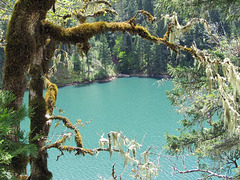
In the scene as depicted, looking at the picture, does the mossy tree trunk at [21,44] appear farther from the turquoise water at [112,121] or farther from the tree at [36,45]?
the turquoise water at [112,121]

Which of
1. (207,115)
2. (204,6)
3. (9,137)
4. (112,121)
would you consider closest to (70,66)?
(9,137)

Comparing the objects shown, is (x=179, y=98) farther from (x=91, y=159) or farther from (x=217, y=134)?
(x=91, y=159)

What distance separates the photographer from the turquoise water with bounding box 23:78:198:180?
10.0 m

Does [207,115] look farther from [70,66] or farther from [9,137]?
[9,137]

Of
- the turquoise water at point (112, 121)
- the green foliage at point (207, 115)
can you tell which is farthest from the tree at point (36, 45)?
the turquoise water at point (112, 121)

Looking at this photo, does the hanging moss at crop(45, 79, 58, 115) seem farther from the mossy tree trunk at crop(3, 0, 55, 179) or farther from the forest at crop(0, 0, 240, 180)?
the mossy tree trunk at crop(3, 0, 55, 179)

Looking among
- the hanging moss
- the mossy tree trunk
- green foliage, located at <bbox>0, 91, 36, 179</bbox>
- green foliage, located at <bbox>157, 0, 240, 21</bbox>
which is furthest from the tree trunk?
green foliage, located at <bbox>157, 0, 240, 21</bbox>

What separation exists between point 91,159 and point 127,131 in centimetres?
353

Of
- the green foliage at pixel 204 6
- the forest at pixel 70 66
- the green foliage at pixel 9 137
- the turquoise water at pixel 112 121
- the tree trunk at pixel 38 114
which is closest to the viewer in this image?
the green foliage at pixel 9 137

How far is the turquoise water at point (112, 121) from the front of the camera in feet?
33.0

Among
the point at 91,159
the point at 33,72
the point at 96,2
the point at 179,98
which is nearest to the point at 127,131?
the point at 91,159

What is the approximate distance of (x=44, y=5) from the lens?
83.0 inches

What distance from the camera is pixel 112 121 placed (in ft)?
53.2

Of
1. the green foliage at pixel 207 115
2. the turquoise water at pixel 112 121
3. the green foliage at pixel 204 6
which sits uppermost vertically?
the green foliage at pixel 204 6
